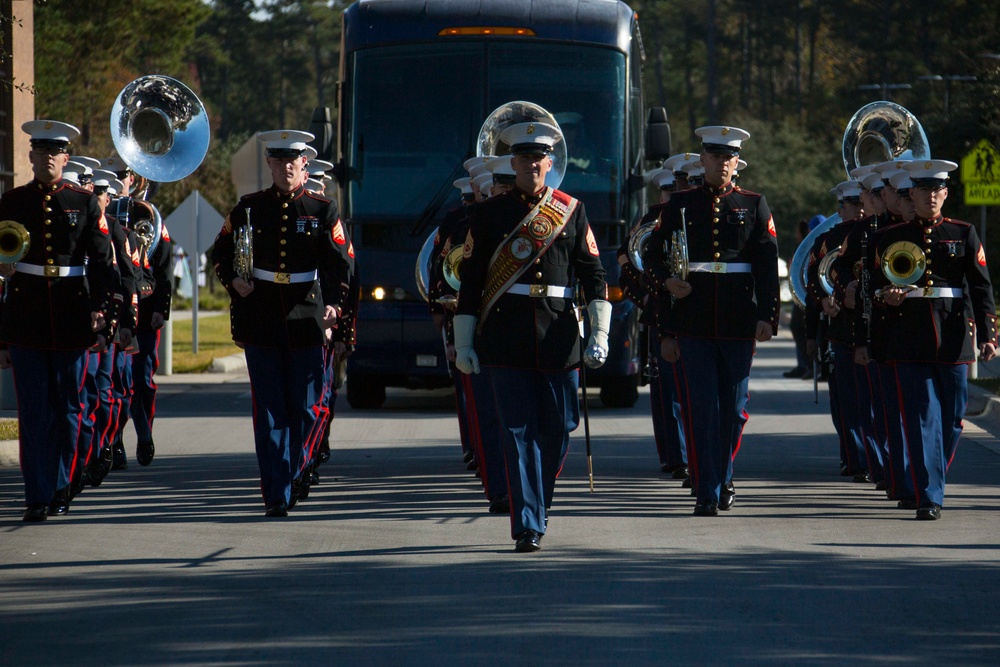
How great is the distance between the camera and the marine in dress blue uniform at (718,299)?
31.6 ft

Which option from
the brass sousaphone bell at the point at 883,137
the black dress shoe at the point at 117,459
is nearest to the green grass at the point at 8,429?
the black dress shoe at the point at 117,459

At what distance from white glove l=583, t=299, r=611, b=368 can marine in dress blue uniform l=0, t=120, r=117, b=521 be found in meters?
2.86

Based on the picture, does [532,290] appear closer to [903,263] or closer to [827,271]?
[903,263]

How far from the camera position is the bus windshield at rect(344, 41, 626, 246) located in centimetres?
1623

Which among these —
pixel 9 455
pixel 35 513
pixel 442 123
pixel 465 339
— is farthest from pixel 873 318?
pixel 442 123

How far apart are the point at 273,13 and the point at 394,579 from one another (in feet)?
283

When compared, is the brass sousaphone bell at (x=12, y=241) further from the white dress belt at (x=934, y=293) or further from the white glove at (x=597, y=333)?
the white dress belt at (x=934, y=293)

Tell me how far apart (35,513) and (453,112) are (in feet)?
25.8

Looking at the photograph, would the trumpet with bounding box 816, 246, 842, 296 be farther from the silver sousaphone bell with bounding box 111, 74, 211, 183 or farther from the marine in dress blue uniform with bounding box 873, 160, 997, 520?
the silver sousaphone bell with bounding box 111, 74, 211, 183

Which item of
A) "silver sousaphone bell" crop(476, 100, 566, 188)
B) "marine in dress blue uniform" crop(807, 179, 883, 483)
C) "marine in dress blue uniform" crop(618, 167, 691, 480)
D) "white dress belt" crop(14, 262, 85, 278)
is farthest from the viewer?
"silver sousaphone bell" crop(476, 100, 566, 188)

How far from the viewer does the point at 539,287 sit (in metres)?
8.45

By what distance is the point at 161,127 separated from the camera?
46.7ft

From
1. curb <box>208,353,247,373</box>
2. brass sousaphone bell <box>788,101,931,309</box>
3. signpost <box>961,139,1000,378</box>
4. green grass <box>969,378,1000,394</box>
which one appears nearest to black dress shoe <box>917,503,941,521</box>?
brass sousaphone bell <box>788,101,931,309</box>

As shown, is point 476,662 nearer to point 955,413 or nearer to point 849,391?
point 955,413
